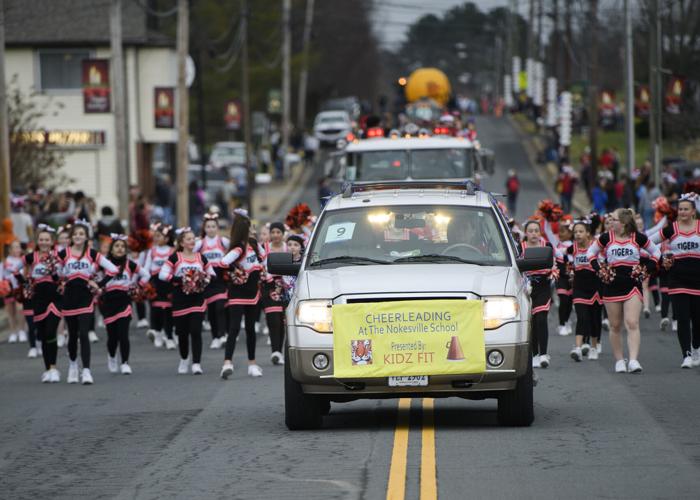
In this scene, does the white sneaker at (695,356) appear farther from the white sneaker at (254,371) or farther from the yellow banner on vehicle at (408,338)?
the yellow banner on vehicle at (408,338)

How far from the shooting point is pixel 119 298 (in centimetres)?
1823

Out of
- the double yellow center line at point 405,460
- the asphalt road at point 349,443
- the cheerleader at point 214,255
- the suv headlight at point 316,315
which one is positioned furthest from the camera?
the cheerleader at point 214,255

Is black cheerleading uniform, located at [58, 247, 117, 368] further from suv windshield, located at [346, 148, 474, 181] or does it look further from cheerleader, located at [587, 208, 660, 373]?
suv windshield, located at [346, 148, 474, 181]

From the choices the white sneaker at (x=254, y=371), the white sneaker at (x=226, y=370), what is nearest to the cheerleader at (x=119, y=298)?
the white sneaker at (x=226, y=370)

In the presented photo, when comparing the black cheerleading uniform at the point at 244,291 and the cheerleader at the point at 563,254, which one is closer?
the black cheerleading uniform at the point at 244,291

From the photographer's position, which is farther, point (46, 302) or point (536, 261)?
point (46, 302)

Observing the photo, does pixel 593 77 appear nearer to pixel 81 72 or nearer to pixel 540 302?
pixel 81 72

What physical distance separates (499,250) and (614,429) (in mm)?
1666

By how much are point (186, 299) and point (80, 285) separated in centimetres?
123

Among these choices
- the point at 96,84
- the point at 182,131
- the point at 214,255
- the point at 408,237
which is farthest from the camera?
the point at 96,84

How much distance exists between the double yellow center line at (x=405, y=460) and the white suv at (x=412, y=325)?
393mm

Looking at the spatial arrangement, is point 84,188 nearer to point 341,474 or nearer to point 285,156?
point 285,156

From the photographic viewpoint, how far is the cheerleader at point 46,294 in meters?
17.8

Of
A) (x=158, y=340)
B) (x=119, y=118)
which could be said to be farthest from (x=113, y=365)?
(x=119, y=118)
